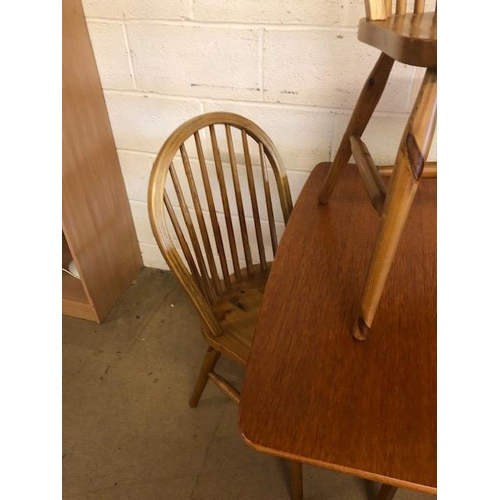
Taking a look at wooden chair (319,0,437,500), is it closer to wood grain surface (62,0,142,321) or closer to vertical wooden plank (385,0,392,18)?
vertical wooden plank (385,0,392,18)

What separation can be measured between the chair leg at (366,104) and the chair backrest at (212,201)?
0.72ft

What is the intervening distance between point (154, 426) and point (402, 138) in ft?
3.58

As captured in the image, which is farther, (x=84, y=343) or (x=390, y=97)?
(x=84, y=343)

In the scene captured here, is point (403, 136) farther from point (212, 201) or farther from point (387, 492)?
point (387, 492)

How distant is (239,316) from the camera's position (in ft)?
3.42

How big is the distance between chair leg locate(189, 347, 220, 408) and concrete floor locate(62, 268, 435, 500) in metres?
0.05

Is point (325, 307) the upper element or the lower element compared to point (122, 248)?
upper

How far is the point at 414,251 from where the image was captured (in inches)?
29.9

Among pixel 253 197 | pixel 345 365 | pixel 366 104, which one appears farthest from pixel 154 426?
pixel 366 104

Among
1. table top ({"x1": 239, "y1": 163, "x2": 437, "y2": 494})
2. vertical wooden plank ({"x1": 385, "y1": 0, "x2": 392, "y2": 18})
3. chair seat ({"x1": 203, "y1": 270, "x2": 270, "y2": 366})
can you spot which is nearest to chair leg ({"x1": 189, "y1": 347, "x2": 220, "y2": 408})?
chair seat ({"x1": 203, "y1": 270, "x2": 270, "y2": 366})

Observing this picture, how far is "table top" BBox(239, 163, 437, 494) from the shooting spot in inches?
19.2
